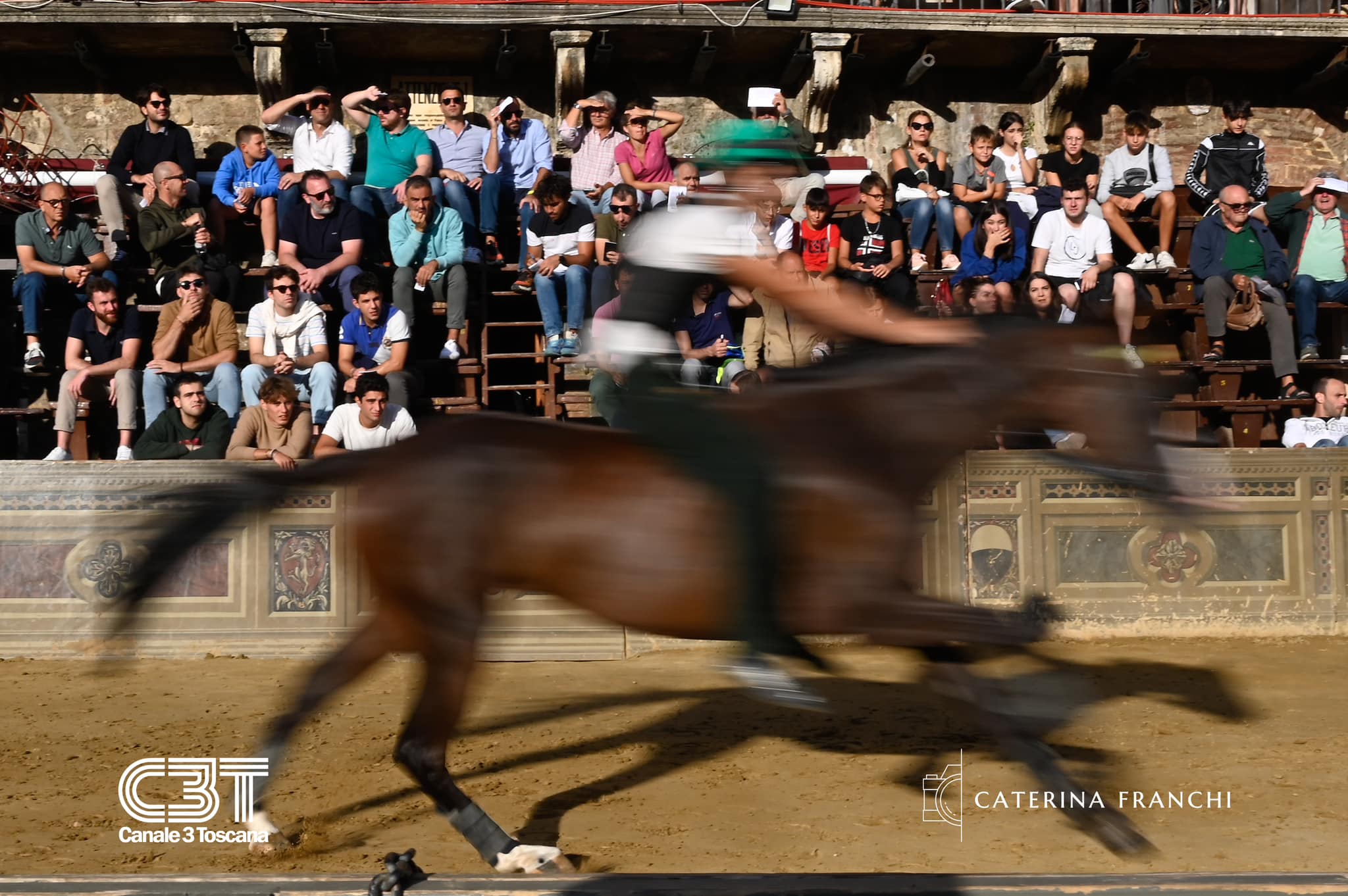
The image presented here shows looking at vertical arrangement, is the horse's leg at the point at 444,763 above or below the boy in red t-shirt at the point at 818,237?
below

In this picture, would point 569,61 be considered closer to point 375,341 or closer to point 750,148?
point 375,341

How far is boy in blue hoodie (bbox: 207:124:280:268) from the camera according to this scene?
11.0m

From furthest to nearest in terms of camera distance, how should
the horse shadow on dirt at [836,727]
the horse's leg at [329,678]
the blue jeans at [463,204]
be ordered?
the blue jeans at [463,204] < the horse shadow on dirt at [836,727] < the horse's leg at [329,678]

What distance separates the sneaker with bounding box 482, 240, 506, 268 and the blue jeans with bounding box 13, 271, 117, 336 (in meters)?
2.98

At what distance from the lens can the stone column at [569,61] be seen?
1269 centimetres

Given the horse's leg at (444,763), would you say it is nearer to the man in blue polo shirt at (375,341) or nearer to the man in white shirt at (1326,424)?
the man in blue polo shirt at (375,341)

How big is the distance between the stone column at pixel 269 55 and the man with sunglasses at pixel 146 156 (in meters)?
1.34

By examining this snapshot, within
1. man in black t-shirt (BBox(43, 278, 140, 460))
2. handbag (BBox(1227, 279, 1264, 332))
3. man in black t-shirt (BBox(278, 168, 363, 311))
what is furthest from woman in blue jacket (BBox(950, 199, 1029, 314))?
man in black t-shirt (BBox(43, 278, 140, 460))

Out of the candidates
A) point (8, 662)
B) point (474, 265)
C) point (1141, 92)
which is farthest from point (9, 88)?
point (1141, 92)

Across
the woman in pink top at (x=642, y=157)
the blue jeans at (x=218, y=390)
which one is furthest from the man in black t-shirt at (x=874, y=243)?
the blue jeans at (x=218, y=390)

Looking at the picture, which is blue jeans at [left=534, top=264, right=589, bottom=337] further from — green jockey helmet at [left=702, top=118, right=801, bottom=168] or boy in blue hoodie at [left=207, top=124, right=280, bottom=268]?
green jockey helmet at [left=702, top=118, right=801, bottom=168]

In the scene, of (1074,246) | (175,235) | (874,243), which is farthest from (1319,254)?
(175,235)

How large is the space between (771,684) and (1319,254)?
927cm

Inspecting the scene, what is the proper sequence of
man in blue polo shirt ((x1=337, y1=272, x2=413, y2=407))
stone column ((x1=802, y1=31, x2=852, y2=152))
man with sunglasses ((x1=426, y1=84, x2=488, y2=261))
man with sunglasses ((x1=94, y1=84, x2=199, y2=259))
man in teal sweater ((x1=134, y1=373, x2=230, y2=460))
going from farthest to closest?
1. stone column ((x1=802, y1=31, x2=852, y2=152))
2. man with sunglasses ((x1=426, y1=84, x2=488, y2=261))
3. man with sunglasses ((x1=94, y1=84, x2=199, y2=259))
4. man in blue polo shirt ((x1=337, y1=272, x2=413, y2=407))
5. man in teal sweater ((x1=134, y1=373, x2=230, y2=460))
